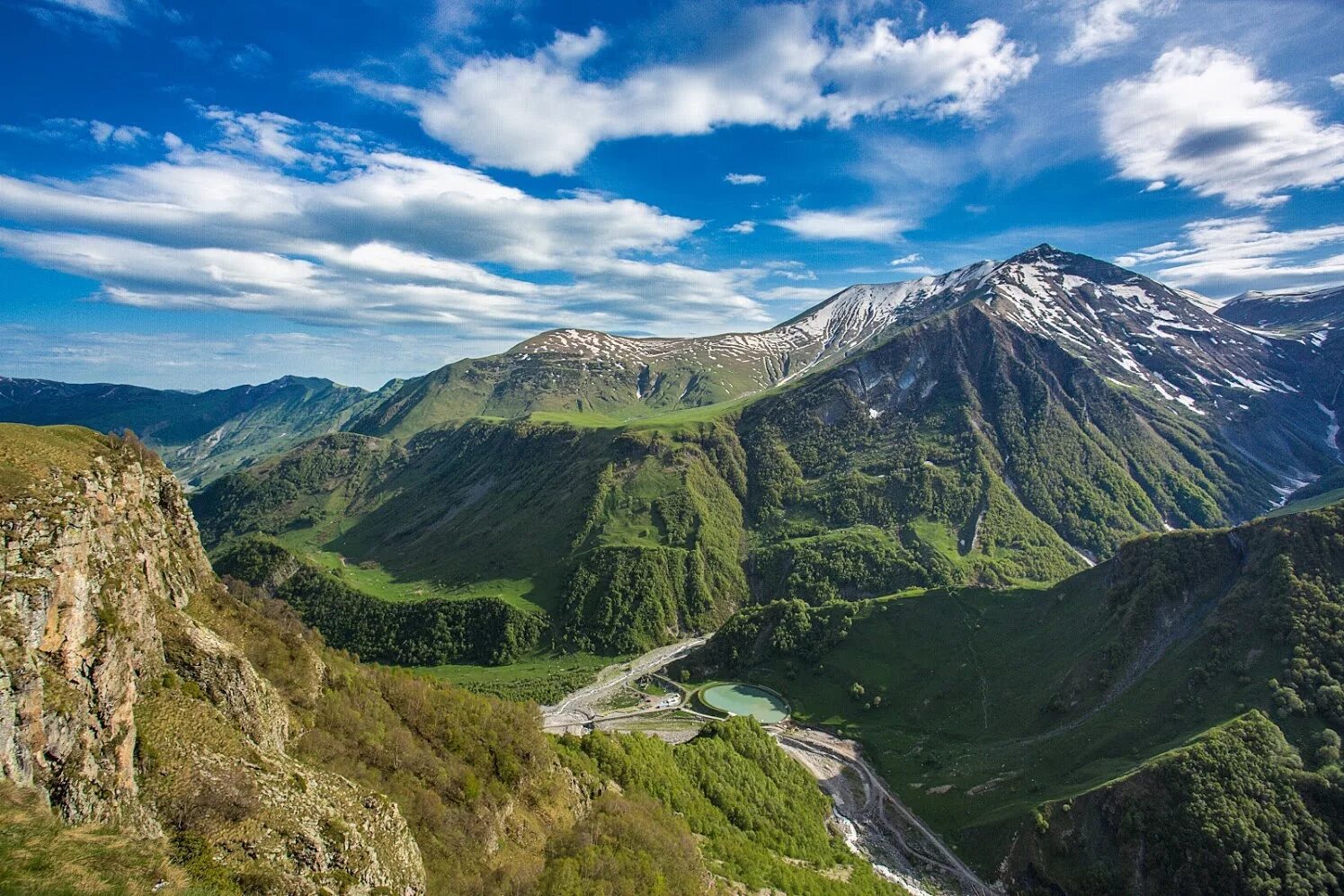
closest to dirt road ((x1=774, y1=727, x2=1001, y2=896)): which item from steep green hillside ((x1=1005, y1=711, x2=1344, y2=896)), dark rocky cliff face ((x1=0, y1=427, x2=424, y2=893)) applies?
steep green hillside ((x1=1005, y1=711, x2=1344, y2=896))

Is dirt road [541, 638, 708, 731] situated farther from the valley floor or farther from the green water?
the green water

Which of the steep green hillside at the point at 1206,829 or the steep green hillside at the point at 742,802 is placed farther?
the steep green hillside at the point at 1206,829

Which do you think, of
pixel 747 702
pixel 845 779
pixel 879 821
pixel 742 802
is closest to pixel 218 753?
pixel 742 802

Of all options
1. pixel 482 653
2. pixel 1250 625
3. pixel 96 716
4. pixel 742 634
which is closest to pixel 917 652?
pixel 742 634

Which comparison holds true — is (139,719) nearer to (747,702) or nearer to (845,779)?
(845,779)

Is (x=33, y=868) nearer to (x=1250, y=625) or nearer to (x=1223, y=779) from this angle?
(x=1223, y=779)

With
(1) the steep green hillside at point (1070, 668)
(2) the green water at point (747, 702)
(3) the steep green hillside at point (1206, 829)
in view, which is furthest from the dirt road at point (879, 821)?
(3) the steep green hillside at point (1206, 829)

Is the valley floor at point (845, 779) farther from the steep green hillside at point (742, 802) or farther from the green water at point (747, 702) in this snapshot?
the steep green hillside at point (742, 802)
